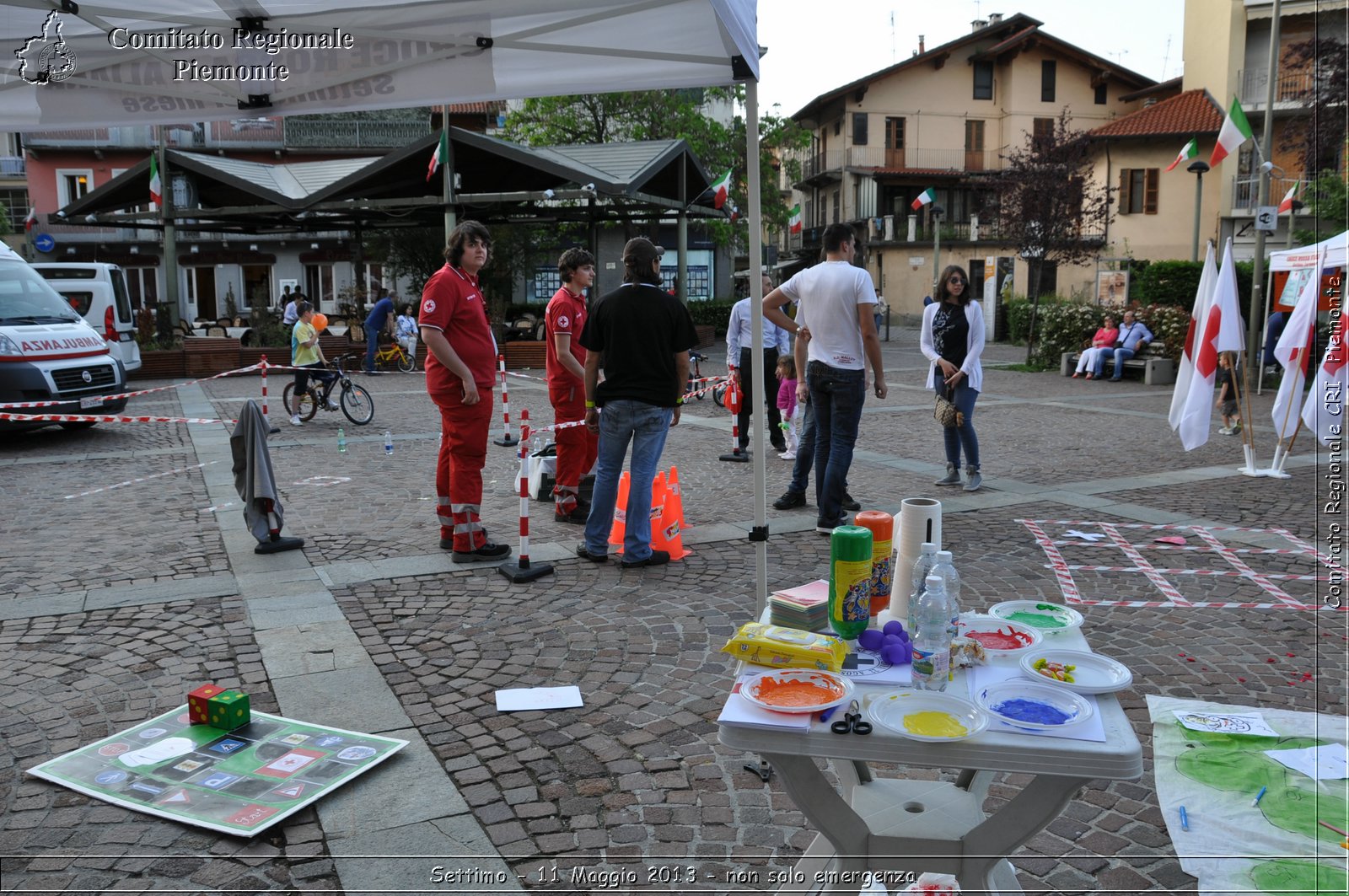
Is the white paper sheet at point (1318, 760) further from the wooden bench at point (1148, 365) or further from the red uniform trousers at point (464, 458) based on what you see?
the wooden bench at point (1148, 365)

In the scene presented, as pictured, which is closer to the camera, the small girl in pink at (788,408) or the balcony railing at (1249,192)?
the small girl in pink at (788,408)

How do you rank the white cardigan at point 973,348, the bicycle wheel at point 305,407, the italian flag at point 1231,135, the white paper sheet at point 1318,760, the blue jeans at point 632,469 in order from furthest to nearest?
1. the italian flag at point 1231,135
2. the bicycle wheel at point 305,407
3. the white cardigan at point 973,348
4. the blue jeans at point 632,469
5. the white paper sheet at point 1318,760

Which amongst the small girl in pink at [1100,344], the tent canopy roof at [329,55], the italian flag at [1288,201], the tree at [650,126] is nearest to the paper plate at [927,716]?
the tent canopy roof at [329,55]

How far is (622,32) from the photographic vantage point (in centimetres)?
464

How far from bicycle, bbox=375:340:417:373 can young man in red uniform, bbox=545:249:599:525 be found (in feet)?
52.4

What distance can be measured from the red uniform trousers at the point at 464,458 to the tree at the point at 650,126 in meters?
27.3

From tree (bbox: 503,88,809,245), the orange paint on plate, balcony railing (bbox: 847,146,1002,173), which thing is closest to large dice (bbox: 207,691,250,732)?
the orange paint on plate

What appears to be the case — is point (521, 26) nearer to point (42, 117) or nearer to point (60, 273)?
point (42, 117)

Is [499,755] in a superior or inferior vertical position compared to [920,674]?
inferior

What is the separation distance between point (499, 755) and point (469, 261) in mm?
3362

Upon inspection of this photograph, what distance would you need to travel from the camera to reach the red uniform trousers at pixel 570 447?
7.22m

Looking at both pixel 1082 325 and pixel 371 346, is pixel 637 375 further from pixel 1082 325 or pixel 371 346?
pixel 1082 325

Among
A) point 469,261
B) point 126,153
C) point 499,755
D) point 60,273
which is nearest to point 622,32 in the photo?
point 469,261

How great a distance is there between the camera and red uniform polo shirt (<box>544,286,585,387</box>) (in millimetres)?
6867
